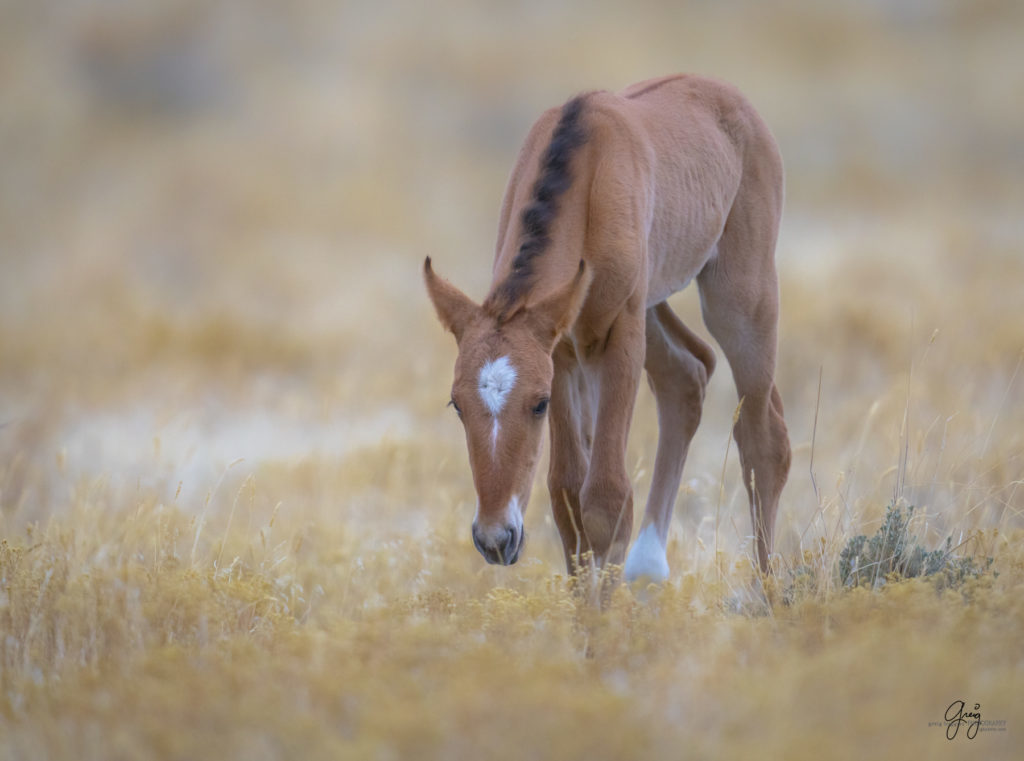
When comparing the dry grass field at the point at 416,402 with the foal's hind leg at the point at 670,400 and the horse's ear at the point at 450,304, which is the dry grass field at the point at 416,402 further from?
the horse's ear at the point at 450,304

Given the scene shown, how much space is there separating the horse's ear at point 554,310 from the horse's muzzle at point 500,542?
758 millimetres

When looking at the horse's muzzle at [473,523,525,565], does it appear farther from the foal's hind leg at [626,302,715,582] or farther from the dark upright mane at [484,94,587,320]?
the foal's hind leg at [626,302,715,582]

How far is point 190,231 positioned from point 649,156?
15397 millimetres

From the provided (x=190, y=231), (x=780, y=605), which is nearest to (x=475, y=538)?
(x=780, y=605)

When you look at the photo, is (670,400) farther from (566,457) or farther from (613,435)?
(613,435)

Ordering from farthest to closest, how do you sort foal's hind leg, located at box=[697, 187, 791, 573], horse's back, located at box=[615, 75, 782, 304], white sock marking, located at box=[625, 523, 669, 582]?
foal's hind leg, located at box=[697, 187, 791, 573] < white sock marking, located at box=[625, 523, 669, 582] < horse's back, located at box=[615, 75, 782, 304]

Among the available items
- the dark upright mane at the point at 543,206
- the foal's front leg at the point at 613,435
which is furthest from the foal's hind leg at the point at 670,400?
the dark upright mane at the point at 543,206

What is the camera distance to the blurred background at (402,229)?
27.2 ft

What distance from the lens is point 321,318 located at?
14.0m

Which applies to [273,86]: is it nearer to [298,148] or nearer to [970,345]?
[298,148]

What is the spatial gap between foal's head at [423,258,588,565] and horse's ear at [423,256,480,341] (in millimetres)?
26
